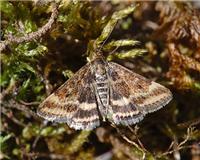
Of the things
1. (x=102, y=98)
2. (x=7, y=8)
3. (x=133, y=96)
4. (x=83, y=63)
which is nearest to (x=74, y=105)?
(x=102, y=98)

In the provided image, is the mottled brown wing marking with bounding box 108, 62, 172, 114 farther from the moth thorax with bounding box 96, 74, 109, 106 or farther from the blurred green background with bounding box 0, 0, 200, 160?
the blurred green background with bounding box 0, 0, 200, 160

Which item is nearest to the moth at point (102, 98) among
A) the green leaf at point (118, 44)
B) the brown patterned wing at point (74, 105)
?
the brown patterned wing at point (74, 105)

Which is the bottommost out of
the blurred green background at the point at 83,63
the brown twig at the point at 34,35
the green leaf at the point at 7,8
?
the blurred green background at the point at 83,63

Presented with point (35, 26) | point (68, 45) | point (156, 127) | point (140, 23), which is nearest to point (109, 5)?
point (140, 23)

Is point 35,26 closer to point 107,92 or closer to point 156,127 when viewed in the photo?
point 107,92

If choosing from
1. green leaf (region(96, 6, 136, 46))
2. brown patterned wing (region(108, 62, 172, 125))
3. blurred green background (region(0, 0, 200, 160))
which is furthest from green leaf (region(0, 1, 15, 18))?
brown patterned wing (region(108, 62, 172, 125))

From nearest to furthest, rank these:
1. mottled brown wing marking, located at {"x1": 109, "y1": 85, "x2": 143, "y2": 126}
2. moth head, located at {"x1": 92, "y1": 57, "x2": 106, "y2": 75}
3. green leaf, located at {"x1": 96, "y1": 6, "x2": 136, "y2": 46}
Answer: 1. mottled brown wing marking, located at {"x1": 109, "y1": 85, "x2": 143, "y2": 126}
2. moth head, located at {"x1": 92, "y1": 57, "x2": 106, "y2": 75}
3. green leaf, located at {"x1": 96, "y1": 6, "x2": 136, "y2": 46}

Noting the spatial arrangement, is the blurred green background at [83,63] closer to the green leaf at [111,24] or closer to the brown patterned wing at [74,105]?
the green leaf at [111,24]
